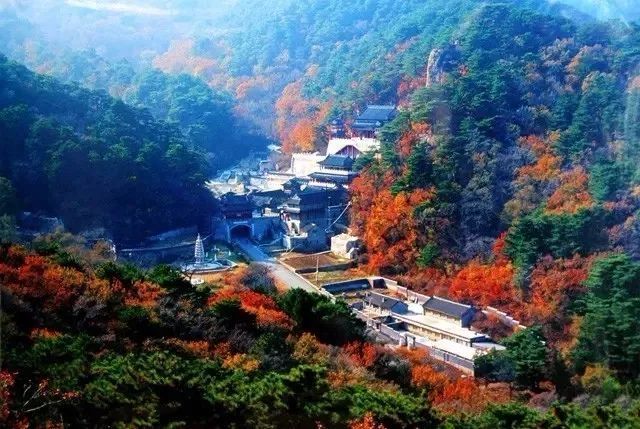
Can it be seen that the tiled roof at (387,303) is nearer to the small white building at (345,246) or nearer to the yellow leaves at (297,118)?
the small white building at (345,246)

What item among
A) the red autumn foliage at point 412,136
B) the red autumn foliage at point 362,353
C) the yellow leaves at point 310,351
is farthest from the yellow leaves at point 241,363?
the red autumn foliage at point 412,136

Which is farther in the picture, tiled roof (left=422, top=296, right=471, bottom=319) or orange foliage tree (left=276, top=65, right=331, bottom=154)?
orange foliage tree (left=276, top=65, right=331, bottom=154)

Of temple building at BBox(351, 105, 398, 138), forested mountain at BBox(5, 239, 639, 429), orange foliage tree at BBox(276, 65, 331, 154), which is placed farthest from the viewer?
orange foliage tree at BBox(276, 65, 331, 154)

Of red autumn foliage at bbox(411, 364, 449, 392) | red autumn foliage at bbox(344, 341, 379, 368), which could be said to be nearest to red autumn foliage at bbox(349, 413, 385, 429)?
red autumn foliage at bbox(344, 341, 379, 368)

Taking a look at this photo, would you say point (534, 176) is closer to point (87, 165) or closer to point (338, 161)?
point (338, 161)

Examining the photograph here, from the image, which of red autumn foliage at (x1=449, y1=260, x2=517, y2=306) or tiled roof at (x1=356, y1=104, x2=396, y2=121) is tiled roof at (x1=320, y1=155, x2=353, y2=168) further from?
red autumn foliage at (x1=449, y1=260, x2=517, y2=306)

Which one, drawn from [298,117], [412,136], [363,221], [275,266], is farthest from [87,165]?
[298,117]
